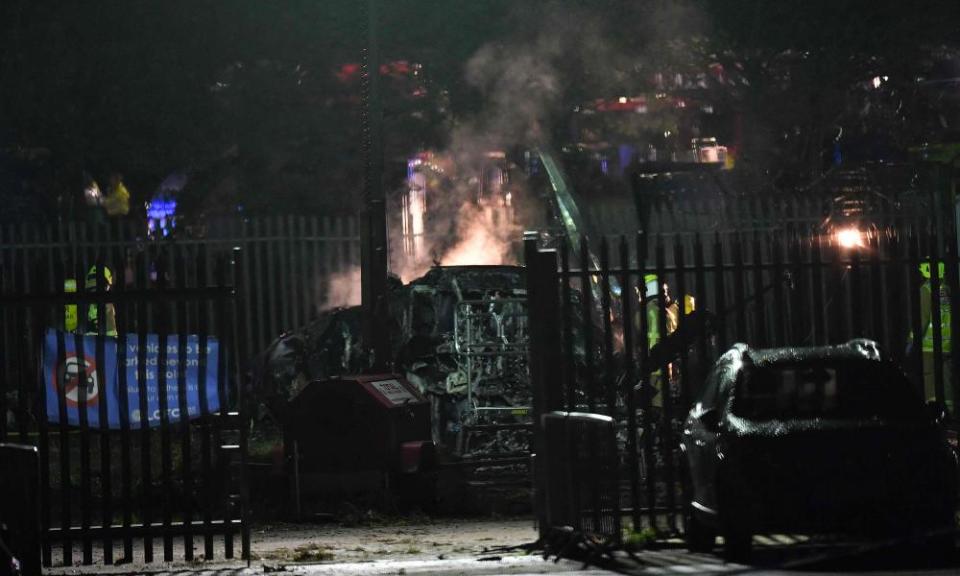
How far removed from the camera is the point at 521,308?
17.7 m

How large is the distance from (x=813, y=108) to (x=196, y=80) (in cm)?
1078

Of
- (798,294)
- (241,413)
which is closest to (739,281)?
(798,294)

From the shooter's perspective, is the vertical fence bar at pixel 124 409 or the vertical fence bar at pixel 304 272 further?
the vertical fence bar at pixel 304 272

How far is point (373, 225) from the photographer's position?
16.6 meters

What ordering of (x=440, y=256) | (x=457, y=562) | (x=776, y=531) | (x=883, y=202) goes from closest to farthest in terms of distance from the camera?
(x=776, y=531), (x=457, y=562), (x=883, y=202), (x=440, y=256)

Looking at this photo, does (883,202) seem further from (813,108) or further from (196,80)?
(196,80)

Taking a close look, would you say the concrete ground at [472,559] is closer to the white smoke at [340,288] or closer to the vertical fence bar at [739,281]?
the vertical fence bar at [739,281]

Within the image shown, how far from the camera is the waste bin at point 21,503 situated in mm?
8992

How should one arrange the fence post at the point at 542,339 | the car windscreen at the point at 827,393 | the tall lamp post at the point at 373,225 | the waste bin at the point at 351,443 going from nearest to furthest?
the car windscreen at the point at 827,393, the fence post at the point at 542,339, the waste bin at the point at 351,443, the tall lamp post at the point at 373,225

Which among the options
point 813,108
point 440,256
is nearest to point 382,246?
point 440,256

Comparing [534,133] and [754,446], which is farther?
[534,133]

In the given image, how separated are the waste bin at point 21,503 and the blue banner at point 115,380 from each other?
1384 millimetres

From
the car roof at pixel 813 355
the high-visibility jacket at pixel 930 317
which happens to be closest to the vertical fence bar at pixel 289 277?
the high-visibility jacket at pixel 930 317

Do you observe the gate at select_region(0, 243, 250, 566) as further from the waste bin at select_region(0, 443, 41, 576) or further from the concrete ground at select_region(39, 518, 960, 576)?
the waste bin at select_region(0, 443, 41, 576)
